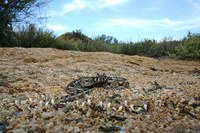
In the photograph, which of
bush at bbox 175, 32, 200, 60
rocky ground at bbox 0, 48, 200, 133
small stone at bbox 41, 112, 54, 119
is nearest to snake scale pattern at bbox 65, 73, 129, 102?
rocky ground at bbox 0, 48, 200, 133

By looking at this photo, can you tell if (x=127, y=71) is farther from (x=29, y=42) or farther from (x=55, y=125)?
(x=29, y=42)

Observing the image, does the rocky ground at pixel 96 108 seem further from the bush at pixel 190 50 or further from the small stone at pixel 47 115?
the bush at pixel 190 50

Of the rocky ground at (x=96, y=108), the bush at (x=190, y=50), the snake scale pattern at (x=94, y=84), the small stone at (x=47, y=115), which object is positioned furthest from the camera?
the bush at (x=190, y=50)

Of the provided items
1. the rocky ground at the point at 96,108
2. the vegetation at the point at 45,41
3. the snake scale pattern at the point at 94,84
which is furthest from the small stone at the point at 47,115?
the vegetation at the point at 45,41

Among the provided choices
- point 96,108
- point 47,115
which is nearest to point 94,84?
point 96,108

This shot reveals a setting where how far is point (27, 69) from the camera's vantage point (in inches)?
235

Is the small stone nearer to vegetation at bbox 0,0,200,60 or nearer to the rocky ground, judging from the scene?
the rocky ground

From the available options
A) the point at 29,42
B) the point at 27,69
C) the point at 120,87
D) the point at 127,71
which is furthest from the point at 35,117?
the point at 29,42

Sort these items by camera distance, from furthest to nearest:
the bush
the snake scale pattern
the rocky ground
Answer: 1. the bush
2. the snake scale pattern
3. the rocky ground

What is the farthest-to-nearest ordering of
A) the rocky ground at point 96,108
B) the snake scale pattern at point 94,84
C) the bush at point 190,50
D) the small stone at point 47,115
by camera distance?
1. the bush at point 190,50
2. the snake scale pattern at point 94,84
3. the small stone at point 47,115
4. the rocky ground at point 96,108

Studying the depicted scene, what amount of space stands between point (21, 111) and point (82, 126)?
85 cm

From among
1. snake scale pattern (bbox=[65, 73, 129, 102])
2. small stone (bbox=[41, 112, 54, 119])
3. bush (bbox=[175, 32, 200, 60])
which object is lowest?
small stone (bbox=[41, 112, 54, 119])

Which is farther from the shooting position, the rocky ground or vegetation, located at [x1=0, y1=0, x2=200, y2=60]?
vegetation, located at [x1=0, y1=0, x2=200, y2=60]

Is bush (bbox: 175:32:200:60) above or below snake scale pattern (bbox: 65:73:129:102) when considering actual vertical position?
above
